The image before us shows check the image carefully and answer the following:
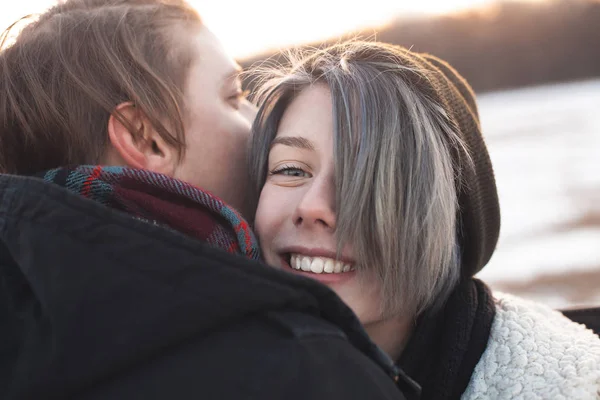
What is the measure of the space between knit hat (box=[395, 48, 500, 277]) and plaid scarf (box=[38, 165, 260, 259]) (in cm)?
62

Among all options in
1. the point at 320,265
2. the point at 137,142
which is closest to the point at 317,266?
the point at 320,265

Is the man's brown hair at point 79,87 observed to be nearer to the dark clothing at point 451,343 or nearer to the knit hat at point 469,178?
the knit hat at point 469,178

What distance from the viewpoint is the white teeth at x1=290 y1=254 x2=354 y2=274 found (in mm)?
1520

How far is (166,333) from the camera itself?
951 mm

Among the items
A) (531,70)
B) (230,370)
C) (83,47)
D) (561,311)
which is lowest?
(531,70)

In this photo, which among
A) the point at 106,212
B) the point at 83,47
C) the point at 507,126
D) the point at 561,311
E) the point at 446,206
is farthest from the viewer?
the point at 507,126

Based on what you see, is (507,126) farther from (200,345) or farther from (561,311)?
(200,345)

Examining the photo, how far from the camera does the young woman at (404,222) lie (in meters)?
1.48

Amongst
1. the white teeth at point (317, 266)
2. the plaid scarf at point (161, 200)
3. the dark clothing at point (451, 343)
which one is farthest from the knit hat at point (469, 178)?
the plaid scarf at point (161, 200)

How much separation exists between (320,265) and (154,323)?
63 centimetres

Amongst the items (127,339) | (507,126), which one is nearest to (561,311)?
(127,339)

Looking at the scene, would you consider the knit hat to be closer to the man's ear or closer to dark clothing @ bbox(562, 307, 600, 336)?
dark clothing @ bbox(562, 307, 600, 336)

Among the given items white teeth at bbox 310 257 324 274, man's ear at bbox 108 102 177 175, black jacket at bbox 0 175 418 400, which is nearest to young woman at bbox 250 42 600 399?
white teeth at bbox 310 257 324 274

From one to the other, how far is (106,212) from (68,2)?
1096 mm
